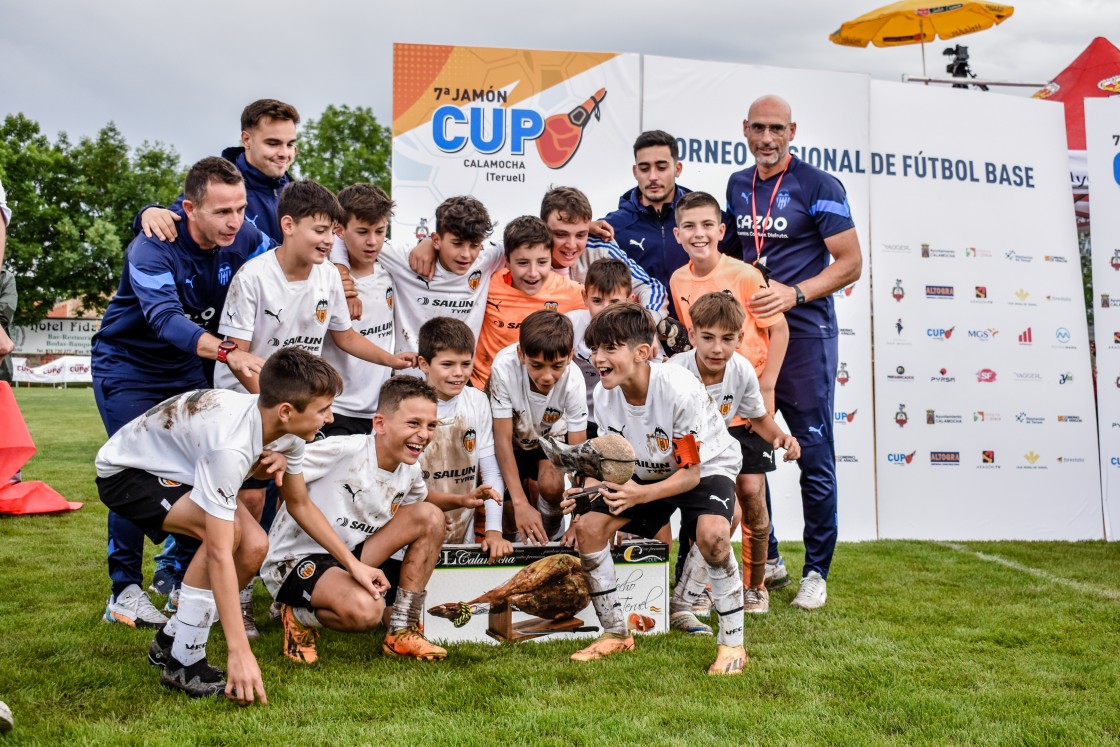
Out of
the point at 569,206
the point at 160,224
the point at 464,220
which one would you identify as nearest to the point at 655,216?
the point at 569,206

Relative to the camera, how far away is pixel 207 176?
368 centimetres

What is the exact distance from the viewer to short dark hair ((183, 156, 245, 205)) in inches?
145

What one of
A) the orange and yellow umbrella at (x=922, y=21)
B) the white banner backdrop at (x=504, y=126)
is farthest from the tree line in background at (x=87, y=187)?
the white banner backdrop at (x=504, y=126)

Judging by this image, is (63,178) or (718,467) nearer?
(718,467)

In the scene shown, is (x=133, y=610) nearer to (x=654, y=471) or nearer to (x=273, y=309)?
(x=273, y=309)

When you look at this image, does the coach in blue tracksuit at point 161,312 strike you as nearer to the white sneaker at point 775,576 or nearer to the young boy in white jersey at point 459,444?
the young boy in white jersey at point 459,444

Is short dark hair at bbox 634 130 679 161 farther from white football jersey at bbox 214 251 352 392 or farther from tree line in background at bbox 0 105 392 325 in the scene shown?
tree line in background at bbox 0 105 392 325

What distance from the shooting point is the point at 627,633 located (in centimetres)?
376

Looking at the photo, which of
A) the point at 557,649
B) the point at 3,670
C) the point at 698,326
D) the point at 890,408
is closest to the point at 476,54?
the point at 698,326

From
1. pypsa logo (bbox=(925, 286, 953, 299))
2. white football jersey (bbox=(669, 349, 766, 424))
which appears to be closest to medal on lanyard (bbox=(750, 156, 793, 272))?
white football jersey (bbox=(669, 349, 766, 424))

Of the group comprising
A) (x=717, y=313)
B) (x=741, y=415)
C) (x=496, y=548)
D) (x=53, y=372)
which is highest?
(x=53, y=372)

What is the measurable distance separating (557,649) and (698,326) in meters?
1.48

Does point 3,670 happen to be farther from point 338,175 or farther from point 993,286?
point 338,175

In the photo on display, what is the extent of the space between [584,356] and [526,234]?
0.70 metres
